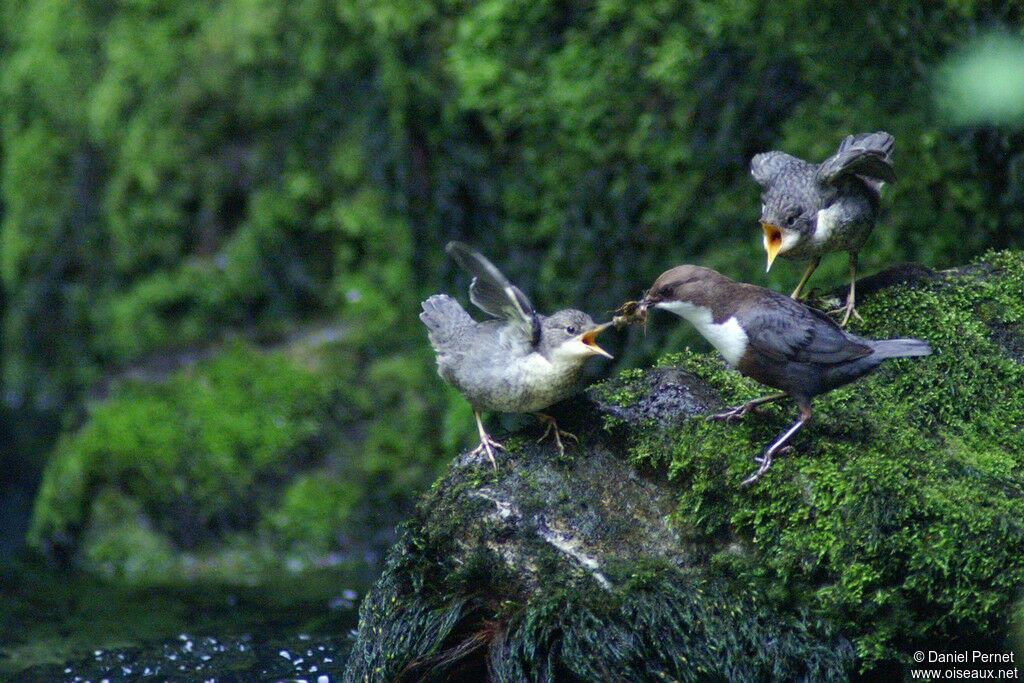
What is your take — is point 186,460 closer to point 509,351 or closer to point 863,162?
point 509,351

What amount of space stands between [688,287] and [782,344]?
446 mm

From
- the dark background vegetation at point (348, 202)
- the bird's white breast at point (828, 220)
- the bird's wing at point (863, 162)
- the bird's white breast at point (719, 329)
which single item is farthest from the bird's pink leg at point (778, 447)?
the dark background vegetation at point (348, 202)

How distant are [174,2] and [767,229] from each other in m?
6.76

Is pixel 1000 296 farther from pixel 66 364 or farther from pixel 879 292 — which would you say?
pixel 66 364

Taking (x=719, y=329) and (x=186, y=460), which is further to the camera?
(x=186, y=460)

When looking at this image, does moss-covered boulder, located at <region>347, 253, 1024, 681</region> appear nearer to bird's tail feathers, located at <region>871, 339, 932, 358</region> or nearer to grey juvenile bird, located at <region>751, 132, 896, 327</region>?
bird's tail feathers, located at <region>871, 339, 932, 358</region>

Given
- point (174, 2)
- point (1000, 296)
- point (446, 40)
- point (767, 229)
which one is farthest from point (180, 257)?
point (1000, 296)

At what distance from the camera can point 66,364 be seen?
990 cm

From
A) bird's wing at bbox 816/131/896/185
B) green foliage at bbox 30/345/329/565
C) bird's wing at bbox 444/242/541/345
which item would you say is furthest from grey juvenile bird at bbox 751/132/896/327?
green foliage at bbox 30/345/329/565

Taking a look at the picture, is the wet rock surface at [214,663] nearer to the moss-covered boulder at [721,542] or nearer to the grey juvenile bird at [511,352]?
the moss-covered boulder at [721,542]

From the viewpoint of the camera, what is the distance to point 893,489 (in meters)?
3.66

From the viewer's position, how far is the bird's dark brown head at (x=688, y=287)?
403 cm

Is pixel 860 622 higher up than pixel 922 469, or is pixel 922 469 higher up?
pixel 922 469

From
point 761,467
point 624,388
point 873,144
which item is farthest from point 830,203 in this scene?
point 761,467
